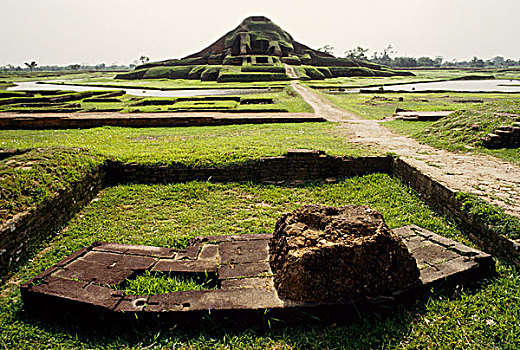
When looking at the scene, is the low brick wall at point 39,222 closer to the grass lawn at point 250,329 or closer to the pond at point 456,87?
the grass lawn at point 250,329

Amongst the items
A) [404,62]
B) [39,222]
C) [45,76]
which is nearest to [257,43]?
[45,76]

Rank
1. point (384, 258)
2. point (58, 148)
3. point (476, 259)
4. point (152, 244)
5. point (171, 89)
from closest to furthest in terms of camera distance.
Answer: point (384, 258) → point (476, 259) → point (152, 244) → point (58, 148) → point (171, 89)

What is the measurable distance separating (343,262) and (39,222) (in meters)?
3.03

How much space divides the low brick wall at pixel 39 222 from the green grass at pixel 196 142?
1063 millimetres

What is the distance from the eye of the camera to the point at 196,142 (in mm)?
6539

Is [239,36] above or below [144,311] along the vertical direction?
above

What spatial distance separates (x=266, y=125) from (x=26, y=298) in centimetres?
719

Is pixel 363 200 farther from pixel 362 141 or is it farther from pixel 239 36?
pixel 239 36

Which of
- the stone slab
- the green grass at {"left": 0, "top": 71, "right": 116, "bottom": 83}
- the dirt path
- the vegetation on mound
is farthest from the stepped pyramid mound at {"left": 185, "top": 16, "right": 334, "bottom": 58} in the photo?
the stone slab

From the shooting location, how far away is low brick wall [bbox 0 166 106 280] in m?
2.76

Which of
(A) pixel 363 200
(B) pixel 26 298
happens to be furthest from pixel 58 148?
(A) pixel 363 200

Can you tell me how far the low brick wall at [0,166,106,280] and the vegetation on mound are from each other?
0.07m

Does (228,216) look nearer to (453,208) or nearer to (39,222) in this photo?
(39,222)

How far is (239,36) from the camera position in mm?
48875
